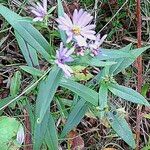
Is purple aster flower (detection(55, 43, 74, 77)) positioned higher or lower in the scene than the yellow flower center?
lower

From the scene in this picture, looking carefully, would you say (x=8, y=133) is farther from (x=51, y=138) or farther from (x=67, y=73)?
(x=67, y=73)

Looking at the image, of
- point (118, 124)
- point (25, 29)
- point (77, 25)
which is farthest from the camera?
point (118, 124)

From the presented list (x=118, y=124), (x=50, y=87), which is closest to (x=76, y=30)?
(x=50, y=87)

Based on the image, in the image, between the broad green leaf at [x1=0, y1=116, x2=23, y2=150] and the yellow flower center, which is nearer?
the yellow flower center

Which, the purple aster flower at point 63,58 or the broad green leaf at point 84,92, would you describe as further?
the broad green leaf at point 84,92

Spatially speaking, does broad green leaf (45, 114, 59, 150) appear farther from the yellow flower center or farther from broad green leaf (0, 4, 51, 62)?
the yellow flower center

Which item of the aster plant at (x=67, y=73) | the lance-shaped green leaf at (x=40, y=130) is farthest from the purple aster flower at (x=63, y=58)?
the lance-shaped green leaf at (x=40, y=130)

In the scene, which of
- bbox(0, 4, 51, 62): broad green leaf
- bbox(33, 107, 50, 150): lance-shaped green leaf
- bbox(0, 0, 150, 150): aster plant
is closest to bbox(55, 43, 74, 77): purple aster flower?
bbox(0, 0, 150, 150): aster plant

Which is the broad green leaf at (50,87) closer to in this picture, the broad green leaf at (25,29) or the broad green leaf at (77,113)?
the broad green leaf at (25,29)

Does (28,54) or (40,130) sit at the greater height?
(28,54)
